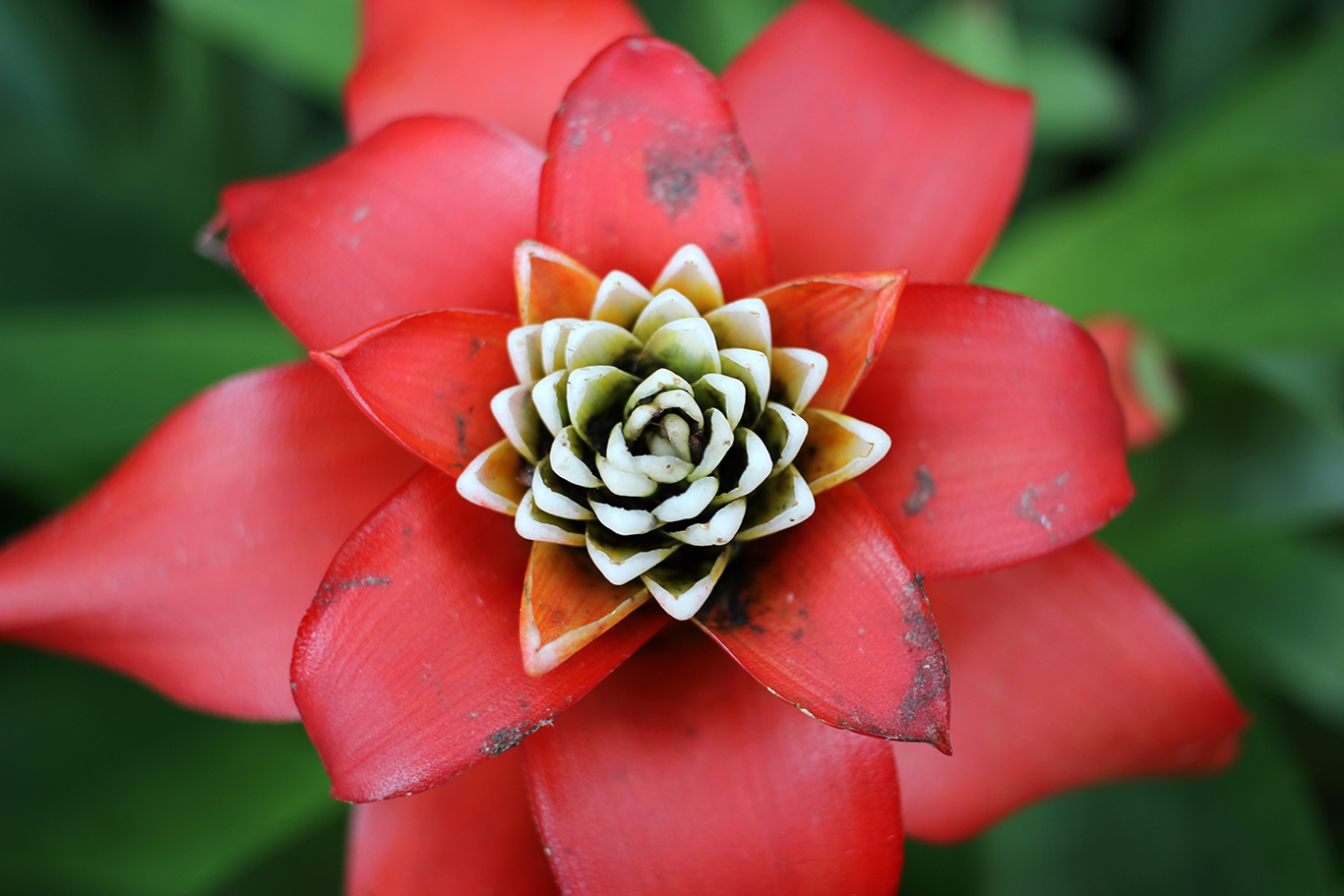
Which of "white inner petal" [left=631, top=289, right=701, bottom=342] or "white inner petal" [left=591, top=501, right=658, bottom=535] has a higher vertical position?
"white inner petal" [left=631, top=289, right=701, bottom=342]

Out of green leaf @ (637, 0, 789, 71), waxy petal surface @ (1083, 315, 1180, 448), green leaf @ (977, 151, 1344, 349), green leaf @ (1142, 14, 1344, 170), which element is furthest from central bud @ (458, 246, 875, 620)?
green leaf @ (1142, 14, 1344, 170)

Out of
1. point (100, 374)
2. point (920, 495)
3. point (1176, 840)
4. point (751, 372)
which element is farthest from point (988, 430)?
point (100, 374)

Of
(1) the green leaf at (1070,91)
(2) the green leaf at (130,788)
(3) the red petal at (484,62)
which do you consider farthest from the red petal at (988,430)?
(1) the green leaf at (1070,91)

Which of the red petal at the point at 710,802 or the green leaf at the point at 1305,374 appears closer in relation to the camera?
the red petal at the point at 710,802

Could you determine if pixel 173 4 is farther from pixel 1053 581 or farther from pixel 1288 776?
pixel 1288 776

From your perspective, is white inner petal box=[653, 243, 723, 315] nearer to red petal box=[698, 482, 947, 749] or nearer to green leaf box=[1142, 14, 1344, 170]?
red petal box=[698, 482, 947, 749]

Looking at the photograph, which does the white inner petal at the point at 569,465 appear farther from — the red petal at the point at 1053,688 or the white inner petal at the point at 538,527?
the red petal at the point at 1053,688
